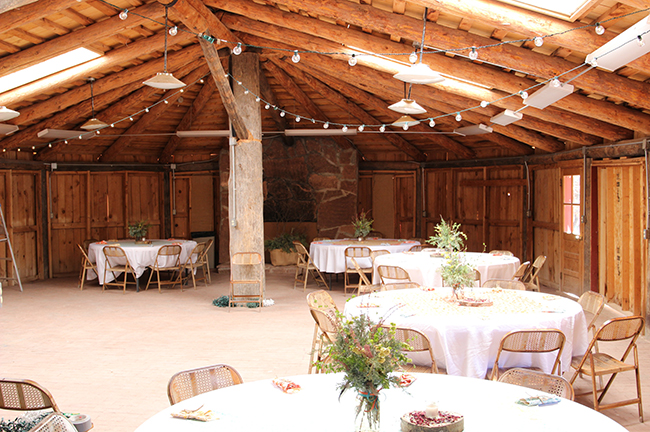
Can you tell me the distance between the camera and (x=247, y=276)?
871cm

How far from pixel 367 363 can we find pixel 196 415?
31.2 inches

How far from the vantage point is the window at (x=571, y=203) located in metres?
8.94

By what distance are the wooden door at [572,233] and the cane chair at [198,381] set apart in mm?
6929

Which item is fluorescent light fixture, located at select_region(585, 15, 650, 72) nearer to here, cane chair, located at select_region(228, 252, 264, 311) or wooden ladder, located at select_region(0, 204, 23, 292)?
cane chair, located at select_region(228, 252, 264, 311)

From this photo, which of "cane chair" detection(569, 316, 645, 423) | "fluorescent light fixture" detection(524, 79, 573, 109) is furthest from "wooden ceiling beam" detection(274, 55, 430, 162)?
"cane chair" detection(569, 316, 645, 423)

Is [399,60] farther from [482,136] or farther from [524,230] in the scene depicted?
[524,230]

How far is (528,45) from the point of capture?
572cm

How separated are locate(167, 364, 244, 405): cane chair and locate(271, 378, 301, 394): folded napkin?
243 mm

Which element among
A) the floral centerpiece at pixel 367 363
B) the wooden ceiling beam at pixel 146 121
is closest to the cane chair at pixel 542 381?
the floral centerpiece at pixel 367 363

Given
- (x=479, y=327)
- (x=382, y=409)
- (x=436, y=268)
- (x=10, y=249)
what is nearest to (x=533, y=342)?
(x=479, y=327)

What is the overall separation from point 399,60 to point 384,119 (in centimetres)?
474

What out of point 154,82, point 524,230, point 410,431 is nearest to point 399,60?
point 154,82

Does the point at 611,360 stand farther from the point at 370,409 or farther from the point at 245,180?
the point at 245,180

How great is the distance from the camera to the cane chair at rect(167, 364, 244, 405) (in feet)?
9.48
